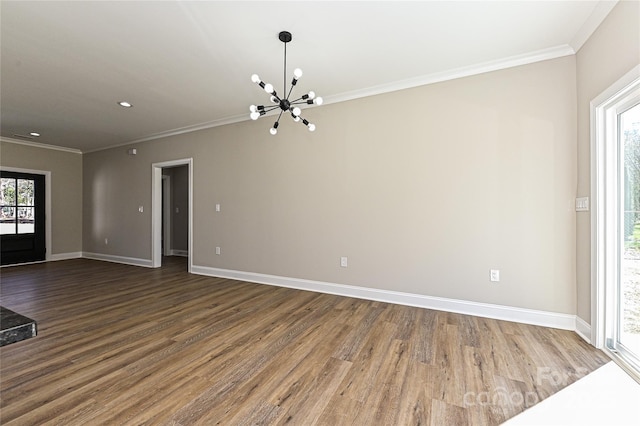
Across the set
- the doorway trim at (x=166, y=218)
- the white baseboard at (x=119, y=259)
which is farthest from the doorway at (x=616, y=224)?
the doorway trim at (x=166, y=218)

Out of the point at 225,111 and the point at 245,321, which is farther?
the point at 225,111

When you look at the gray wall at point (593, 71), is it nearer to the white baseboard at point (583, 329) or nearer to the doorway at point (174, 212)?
the white baseboard at point (583, 329)

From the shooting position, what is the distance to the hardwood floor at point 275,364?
1.60 meters

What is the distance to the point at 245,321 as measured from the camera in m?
2.90

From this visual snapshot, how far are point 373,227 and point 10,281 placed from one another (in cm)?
596

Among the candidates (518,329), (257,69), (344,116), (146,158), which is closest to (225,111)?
(257,69)

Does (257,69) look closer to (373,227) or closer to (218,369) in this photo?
(373,227)

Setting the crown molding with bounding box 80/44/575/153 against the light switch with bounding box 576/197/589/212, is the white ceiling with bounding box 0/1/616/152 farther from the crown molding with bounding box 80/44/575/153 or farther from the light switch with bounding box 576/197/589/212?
the light switch with bounding box 576/197/589/212

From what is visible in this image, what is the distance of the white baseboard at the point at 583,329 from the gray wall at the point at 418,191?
5.9 inches

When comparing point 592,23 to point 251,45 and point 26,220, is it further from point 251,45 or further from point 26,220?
point 26,220

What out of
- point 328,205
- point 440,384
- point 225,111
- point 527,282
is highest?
point 225,111

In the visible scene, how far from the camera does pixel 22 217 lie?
19.6 ft

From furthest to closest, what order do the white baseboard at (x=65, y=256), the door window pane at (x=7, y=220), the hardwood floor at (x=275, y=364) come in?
the white baseboard at (x=65, y=256), the door window pane at (x=7, y=220), the hardwood floor at (x=275, y=364)

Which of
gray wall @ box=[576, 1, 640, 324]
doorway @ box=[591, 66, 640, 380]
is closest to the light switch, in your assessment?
gray wall @ box=[576, 1, 640, 324]
